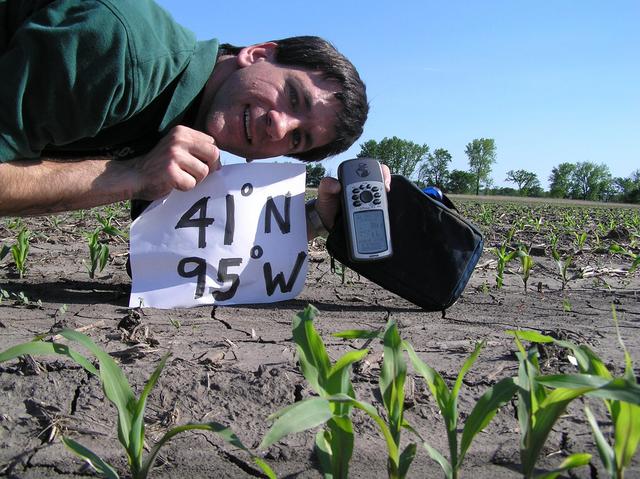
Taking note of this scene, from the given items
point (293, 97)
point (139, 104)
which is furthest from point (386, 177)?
point (139, 104)

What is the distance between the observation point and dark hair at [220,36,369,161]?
2.53 m

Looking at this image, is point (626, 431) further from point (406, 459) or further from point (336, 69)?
point (336, 69)

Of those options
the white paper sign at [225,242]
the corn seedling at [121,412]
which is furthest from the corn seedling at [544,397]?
the white paper sign at [225,242]

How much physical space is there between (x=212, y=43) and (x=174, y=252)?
0.91 metres

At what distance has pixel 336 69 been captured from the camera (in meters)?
2.55

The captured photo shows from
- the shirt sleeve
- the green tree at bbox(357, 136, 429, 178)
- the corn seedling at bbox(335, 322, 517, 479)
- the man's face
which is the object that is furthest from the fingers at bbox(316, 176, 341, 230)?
the green tree at bbox(357, 136, 429, 178)

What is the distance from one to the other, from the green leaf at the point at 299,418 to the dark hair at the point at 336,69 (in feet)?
6.22

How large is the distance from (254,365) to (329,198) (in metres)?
1.10

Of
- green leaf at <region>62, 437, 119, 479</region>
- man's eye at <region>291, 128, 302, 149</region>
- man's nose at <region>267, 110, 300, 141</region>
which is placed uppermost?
man's nose at <region>267, 110, 300, 141</region>

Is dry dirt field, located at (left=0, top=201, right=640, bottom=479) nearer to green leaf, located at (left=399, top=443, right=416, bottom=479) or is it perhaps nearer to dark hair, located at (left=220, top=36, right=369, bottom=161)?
green leaf, located at (left=399, top=443, right=416, bottom=479)

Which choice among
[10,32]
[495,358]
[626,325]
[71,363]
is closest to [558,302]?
[626,325]

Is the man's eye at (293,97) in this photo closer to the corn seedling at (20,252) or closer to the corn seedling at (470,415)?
the corn seedling at (20,252)

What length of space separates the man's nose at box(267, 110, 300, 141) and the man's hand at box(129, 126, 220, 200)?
9.6 inches

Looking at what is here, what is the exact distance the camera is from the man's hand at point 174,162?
7.11 ft
